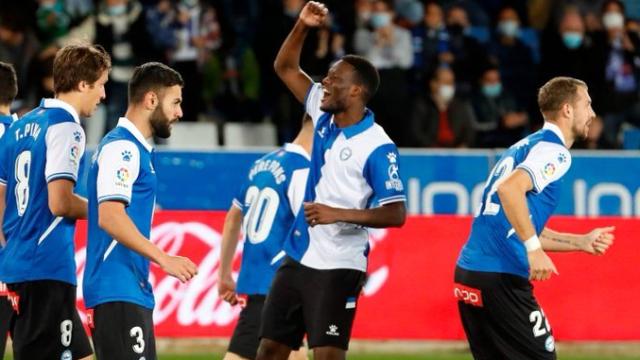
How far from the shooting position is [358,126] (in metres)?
8.51

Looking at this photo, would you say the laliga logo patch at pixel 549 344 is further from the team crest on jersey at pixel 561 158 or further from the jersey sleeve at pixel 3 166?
the jersey sleeve at pixel 3 166

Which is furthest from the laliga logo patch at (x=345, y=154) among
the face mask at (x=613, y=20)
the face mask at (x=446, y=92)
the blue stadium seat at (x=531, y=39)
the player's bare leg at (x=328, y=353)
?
the blue stadium seat at (x=531, y=39)

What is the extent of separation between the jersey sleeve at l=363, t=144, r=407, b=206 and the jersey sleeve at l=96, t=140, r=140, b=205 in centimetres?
148

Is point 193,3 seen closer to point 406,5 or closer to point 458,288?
point 406,5

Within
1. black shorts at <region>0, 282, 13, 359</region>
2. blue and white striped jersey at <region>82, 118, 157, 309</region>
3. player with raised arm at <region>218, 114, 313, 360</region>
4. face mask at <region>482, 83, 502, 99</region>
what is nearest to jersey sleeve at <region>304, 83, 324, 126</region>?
player with raised arm at <region>218, 114, 313, 360</region>

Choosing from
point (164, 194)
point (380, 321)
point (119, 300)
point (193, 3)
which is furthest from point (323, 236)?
point (193, 3)

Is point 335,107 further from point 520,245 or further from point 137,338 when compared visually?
point 137,338

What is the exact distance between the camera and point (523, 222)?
817 centimetres

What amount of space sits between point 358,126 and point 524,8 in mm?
11741

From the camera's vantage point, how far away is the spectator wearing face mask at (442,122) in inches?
682

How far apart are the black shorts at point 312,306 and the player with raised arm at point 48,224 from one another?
112cm

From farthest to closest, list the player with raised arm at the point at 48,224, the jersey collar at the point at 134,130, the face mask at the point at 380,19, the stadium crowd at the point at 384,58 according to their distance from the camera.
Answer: the face mask at the point at 380,19
the stadium crowd at the point at 384,58
the player with raised arm at the point at 48,224
the jersey collar at the point at 134,130

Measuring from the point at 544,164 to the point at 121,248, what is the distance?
2.57 metres

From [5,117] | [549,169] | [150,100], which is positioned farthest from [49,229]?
[549,169]
